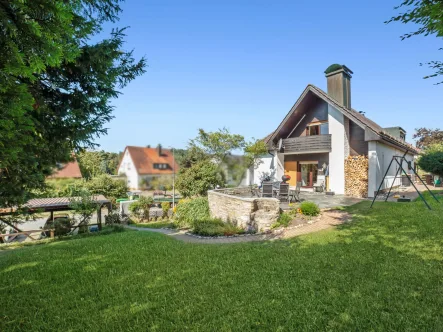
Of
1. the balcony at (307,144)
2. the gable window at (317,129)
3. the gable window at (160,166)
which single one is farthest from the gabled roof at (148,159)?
the gable window at (317,129)

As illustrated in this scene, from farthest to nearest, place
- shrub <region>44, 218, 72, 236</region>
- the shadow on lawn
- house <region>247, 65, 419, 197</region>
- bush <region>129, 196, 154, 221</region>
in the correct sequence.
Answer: bush <region>129, 196, 154, 221</region> < shrub <region>44, 218, 72, 236</region> < house <region>247, 65, 419, 197</region> < the shadow on lawn

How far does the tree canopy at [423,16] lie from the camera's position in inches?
110

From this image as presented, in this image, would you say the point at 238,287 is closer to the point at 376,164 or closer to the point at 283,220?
the point at 283,220

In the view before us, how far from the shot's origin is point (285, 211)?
11.2 m

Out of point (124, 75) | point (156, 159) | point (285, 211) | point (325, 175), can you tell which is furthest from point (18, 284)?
point (156, 159)

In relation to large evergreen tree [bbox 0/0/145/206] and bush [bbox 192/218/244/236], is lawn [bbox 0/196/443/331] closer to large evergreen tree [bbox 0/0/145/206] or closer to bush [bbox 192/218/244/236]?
large evergreen tree [bbox 0/0/145/206]

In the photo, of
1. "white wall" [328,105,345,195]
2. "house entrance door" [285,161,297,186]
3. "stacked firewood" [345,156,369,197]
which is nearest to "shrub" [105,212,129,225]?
"house entrance door" [285,161,297,186]

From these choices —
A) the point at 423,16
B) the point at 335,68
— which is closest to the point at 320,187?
the point at 335,68

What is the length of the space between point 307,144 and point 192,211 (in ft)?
33.5

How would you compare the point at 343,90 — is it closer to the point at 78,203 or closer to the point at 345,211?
the point at 345,211

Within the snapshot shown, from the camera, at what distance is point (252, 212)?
11070 mm

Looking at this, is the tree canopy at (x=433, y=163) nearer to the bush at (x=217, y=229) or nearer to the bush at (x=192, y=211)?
the bush at (x=217, y=229)

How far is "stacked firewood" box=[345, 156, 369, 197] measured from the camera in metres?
15.1

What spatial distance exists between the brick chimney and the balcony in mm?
3420
